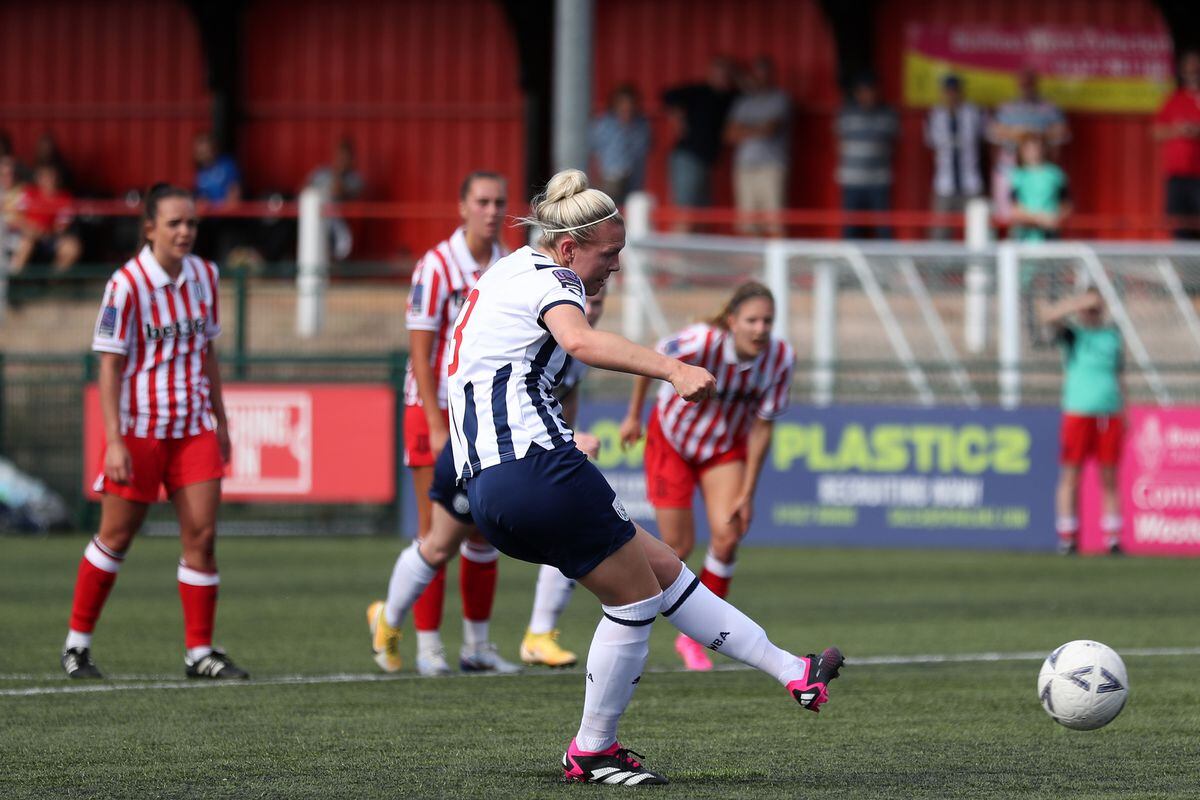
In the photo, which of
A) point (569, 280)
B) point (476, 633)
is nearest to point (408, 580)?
point (476, 633)

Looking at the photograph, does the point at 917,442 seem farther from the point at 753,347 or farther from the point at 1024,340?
the point at 753,347

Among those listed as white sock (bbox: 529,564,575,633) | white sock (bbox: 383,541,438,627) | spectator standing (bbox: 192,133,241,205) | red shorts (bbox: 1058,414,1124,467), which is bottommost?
red shorts (bbox: 1058,414,1124,467)

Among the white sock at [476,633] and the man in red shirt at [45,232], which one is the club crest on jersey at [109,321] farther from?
the man in red shirt at [45,232]

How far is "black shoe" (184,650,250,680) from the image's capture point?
8.54 metres

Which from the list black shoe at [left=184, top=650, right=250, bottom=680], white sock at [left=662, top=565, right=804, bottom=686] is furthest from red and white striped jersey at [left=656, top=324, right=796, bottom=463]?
white sock at [left=662, top=565, right=804, bottom=686]

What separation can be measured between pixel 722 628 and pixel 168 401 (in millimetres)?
3168

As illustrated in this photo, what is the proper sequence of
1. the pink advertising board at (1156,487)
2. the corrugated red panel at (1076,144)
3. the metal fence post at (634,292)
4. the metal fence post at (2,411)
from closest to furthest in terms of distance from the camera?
the pink advertising board at (1156,487) < the metal fence post at (2,411) < the metal fence post at (634,292) < the corrugated red panel at (1076,144)

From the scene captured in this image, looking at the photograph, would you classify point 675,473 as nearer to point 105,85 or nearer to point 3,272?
point 3,272

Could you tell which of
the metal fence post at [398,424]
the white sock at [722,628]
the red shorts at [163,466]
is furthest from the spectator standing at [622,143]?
the white sock at [722,628]

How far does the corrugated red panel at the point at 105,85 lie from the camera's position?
85.4 feet

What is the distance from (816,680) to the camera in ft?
19.9

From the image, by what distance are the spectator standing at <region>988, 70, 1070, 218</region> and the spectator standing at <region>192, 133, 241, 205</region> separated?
8268 mm

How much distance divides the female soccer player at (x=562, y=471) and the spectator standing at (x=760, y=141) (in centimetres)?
1603

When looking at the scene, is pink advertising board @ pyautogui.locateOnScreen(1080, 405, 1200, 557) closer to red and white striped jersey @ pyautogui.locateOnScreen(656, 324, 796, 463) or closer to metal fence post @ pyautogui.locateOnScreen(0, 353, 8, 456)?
red and white striped jersey @ pyautogui.locateOnScreen(656, 324, 796, 463)
